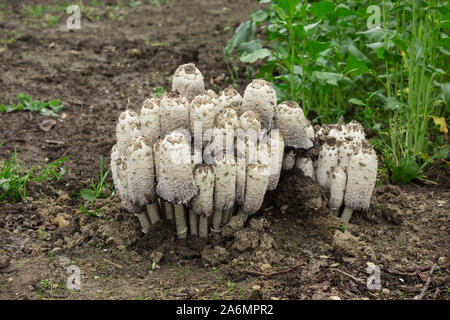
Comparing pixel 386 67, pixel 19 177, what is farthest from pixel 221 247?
pixel 386 67

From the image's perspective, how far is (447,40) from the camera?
291 centimetres

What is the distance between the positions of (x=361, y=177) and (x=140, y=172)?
45.1 inches

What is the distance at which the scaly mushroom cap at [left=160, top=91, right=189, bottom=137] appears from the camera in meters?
2.34

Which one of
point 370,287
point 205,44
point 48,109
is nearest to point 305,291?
point 370,287

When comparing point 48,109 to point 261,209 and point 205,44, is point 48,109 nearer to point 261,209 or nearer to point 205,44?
point 205,44

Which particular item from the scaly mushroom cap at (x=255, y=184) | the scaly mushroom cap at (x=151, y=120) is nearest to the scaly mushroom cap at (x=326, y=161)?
the scaly mushroom cap at (x=255, y=184)

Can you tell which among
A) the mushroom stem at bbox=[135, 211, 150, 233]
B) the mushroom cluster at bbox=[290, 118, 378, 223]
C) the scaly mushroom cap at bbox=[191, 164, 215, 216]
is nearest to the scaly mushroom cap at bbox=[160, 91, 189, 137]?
the scaly mushroom cap at bbox=[191, 164, 215, 216]

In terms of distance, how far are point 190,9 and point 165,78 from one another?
2714 mm

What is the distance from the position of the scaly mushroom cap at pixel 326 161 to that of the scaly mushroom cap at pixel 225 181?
61 cm

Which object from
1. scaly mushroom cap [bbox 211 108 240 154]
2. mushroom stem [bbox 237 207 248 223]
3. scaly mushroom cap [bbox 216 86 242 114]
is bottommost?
mushroom stem [bbox 237 207 248 223]

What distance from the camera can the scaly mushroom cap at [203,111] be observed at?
2.34 metres

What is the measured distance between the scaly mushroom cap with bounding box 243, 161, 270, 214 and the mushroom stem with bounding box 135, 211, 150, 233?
0.55 m

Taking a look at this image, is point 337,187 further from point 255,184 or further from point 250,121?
point 250,121

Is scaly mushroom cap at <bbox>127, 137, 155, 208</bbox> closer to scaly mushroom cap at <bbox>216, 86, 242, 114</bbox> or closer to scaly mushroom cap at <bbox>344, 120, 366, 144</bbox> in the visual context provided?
scaly mushroom cap at <bbox>216, 86, 242, 114</bbox>
